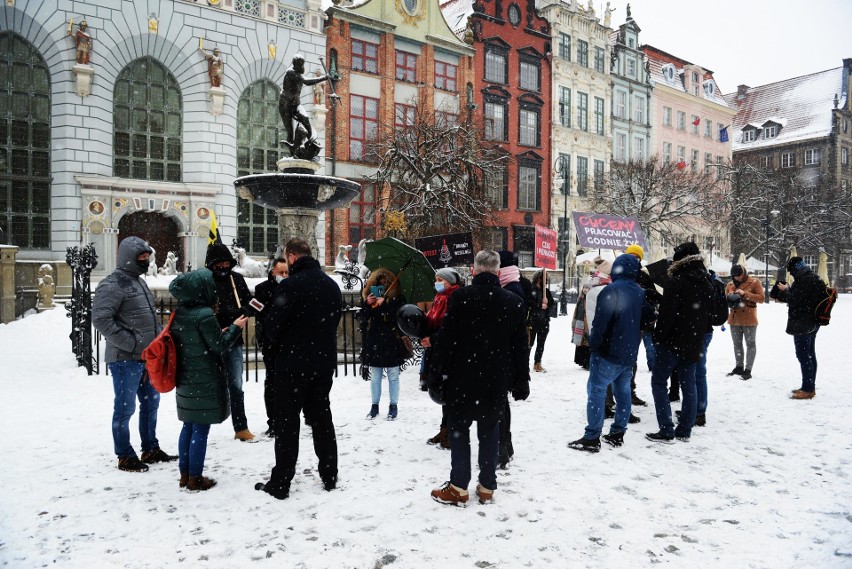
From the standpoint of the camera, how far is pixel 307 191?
10.7 meters

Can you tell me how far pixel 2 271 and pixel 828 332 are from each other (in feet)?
75.8

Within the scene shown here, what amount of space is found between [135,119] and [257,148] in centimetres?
493

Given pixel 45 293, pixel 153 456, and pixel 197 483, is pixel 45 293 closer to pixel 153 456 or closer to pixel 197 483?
pixel 153 456

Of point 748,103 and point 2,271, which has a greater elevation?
point 748,103

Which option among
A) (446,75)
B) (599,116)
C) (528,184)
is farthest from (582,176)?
(446,75)

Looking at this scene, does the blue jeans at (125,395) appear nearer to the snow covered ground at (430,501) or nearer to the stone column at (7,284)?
the snow covered ground at (430,501)

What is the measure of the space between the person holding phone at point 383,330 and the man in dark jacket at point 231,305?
1502 mm

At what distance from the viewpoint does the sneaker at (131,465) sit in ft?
16.8

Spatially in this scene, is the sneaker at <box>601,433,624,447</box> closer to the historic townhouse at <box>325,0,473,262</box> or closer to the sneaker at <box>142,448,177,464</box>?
the sneaker at <box>142,448,177,464</box>

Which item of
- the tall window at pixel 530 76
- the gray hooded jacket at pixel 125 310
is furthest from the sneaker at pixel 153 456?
the tall window at pixel 530 76

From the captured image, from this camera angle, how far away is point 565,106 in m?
38.7

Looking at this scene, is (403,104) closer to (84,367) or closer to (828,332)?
(828,332)

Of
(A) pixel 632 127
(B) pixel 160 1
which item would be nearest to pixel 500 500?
(B) pixel 160 1

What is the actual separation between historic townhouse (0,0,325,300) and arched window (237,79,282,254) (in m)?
0.05
